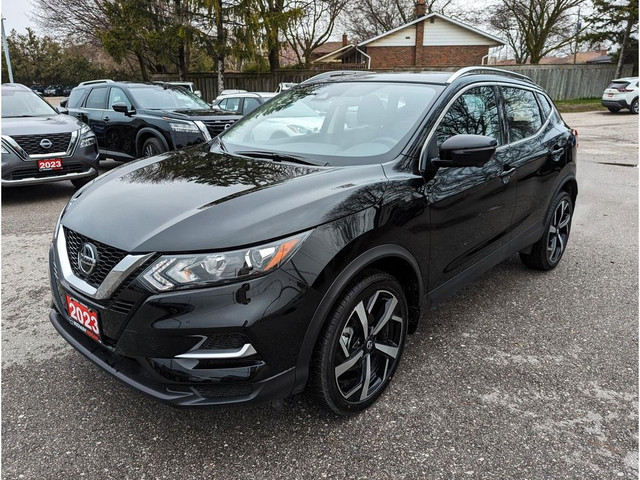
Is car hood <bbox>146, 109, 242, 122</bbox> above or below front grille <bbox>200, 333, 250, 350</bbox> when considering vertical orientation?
above

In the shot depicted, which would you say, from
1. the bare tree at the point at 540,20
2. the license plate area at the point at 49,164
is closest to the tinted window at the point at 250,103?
the license plate area at the point at 49,164

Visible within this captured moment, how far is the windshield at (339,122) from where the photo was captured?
281 centimetres

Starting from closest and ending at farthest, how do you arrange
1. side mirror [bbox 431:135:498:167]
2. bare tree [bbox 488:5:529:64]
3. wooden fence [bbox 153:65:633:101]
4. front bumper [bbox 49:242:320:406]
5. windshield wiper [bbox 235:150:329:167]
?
front bumper [bbox 49:242:320:406] < side mirror [bbox 431:135:498:167] < windshield wiper [bbox 235:150:329:167] < wooden fence [bbox 153:65:633:101] < bare tree [bbox 488:5:529:64]

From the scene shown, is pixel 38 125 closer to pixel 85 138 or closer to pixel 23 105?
pixel 85 138

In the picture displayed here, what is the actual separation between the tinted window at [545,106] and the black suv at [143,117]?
4815mm

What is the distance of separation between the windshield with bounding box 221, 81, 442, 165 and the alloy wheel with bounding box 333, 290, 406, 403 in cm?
81

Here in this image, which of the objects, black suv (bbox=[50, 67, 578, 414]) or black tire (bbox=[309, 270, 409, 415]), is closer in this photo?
black suv (bbox=[50, 67, 578, 414])

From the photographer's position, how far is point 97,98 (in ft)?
30.9

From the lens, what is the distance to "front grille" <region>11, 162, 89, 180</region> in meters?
6.59

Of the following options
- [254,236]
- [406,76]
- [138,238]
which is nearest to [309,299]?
[254,236]

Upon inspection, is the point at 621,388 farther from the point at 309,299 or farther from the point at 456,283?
the point at 309,299

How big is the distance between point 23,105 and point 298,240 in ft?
25.1

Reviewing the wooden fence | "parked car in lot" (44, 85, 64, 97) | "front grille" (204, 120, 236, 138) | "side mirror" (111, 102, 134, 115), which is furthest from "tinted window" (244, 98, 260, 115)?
"parked car in lot" (44, 85, 64, 97)

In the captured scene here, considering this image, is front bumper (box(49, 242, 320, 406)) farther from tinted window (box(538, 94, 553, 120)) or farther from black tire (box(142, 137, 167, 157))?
black tire (box(142, 137, 167, 157))
